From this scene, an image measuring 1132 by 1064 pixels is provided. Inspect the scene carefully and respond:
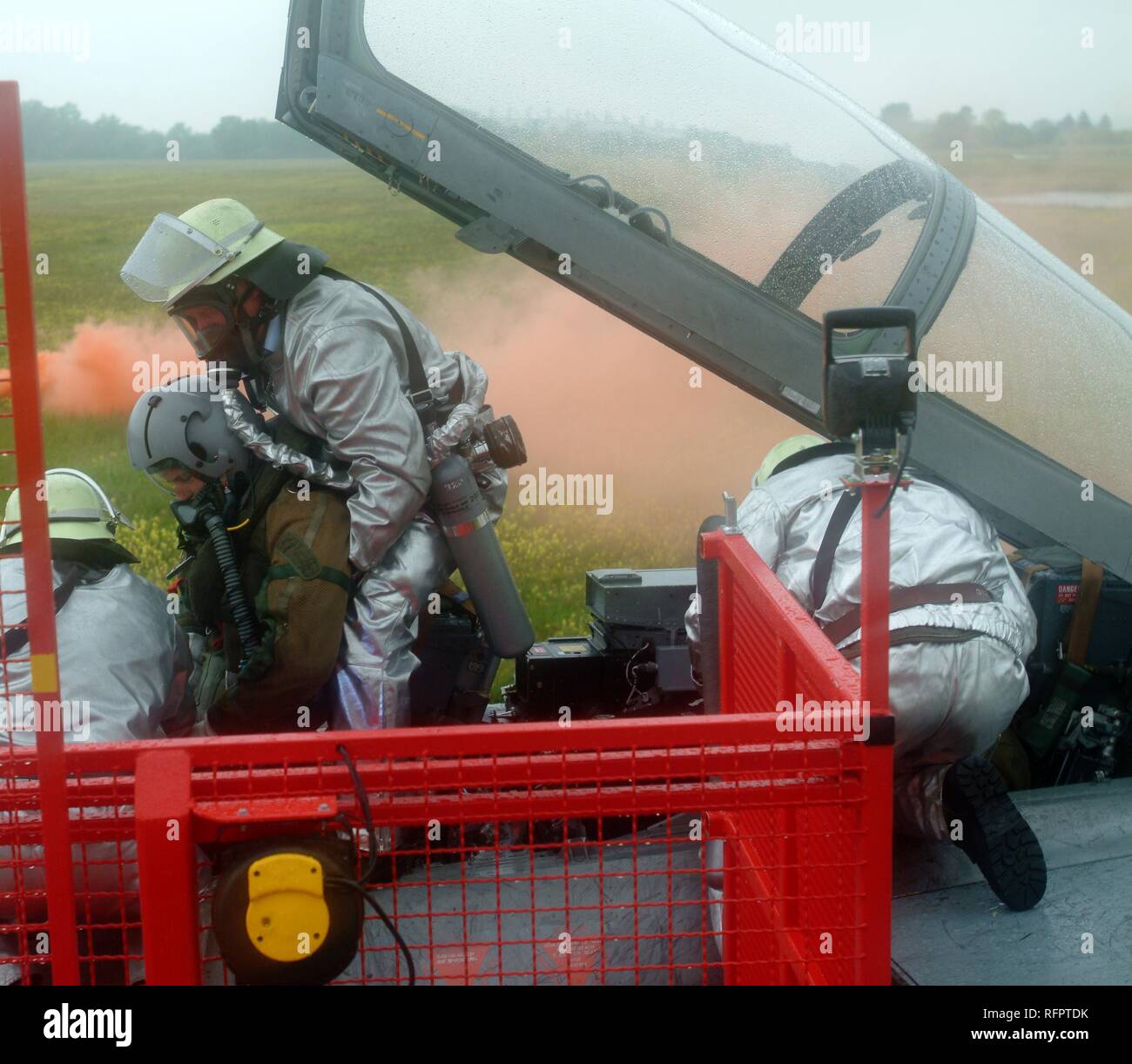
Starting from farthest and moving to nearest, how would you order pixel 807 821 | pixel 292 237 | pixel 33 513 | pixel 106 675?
pixel 292 237
pixel 106 675
pixel 807 821
pixel 33 513

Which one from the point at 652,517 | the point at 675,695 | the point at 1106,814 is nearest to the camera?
the point at 1106,814

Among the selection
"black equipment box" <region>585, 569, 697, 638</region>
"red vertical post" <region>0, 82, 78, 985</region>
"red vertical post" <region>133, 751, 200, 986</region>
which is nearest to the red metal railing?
"red vertical post" <region>133, 751, 200, 986</region>

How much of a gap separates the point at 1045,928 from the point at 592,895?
1.09 meters

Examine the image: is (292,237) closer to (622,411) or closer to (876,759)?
(622,411)

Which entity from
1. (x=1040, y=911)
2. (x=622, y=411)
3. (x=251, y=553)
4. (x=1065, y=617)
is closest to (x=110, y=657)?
(x=251, y=553)

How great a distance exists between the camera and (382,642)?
3766 millimetres

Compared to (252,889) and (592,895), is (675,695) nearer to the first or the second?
(592,895)

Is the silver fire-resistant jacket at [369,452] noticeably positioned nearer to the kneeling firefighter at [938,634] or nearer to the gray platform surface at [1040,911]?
the kneeling firefighter at [938,634]

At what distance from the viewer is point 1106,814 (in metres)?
3.54

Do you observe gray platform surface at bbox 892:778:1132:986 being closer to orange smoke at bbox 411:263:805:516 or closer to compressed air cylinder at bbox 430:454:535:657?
compressed air cylinder at bbox 430:454:535:657

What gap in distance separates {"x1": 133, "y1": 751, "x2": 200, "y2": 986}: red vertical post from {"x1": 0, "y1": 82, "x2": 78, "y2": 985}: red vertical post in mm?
108

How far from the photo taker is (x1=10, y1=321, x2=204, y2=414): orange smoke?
962cm

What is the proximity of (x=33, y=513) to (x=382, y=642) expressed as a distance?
2.02 meters
